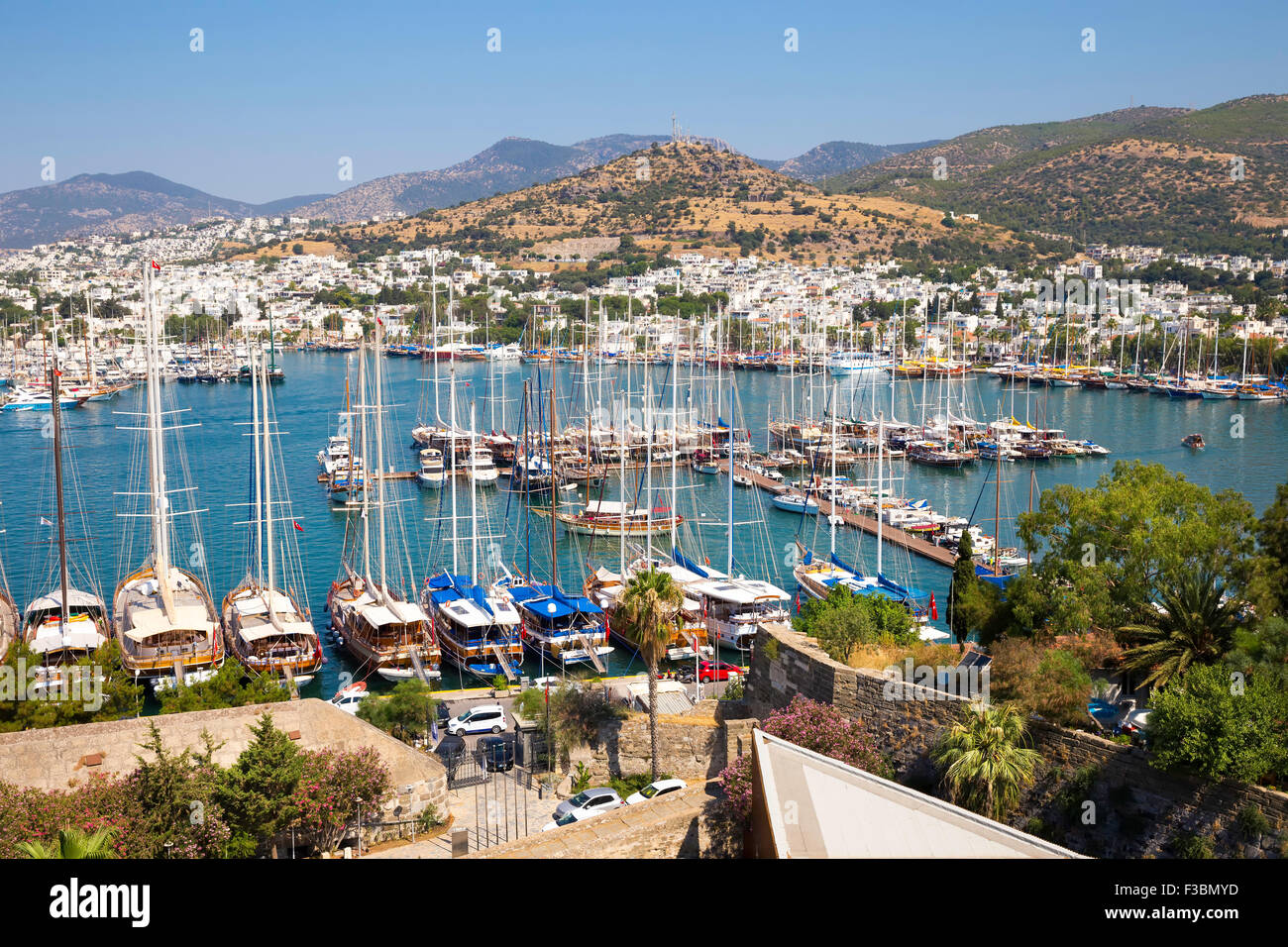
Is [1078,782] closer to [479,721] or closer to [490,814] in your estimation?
[490,814]

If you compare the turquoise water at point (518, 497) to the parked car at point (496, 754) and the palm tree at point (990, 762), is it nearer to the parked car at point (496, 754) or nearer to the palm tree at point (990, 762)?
the parked car at point (496, 754)

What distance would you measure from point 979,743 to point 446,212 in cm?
17144

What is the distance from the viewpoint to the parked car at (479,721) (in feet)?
56.4

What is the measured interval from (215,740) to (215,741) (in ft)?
0.09

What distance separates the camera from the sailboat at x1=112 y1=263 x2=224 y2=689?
66.8 ft

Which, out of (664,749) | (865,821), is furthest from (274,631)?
(865,821)

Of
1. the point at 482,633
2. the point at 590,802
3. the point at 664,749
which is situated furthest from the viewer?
the point at 482,633

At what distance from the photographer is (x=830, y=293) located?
11288 centimetres

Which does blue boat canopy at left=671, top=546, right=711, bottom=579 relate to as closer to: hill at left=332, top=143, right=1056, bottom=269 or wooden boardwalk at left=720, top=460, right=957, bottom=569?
wooden boardwalk at left=720, top=460, right=957, bottom=569

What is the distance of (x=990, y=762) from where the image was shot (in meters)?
10.6

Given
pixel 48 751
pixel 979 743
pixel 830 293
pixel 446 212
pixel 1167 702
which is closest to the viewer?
pixel 1167 702
